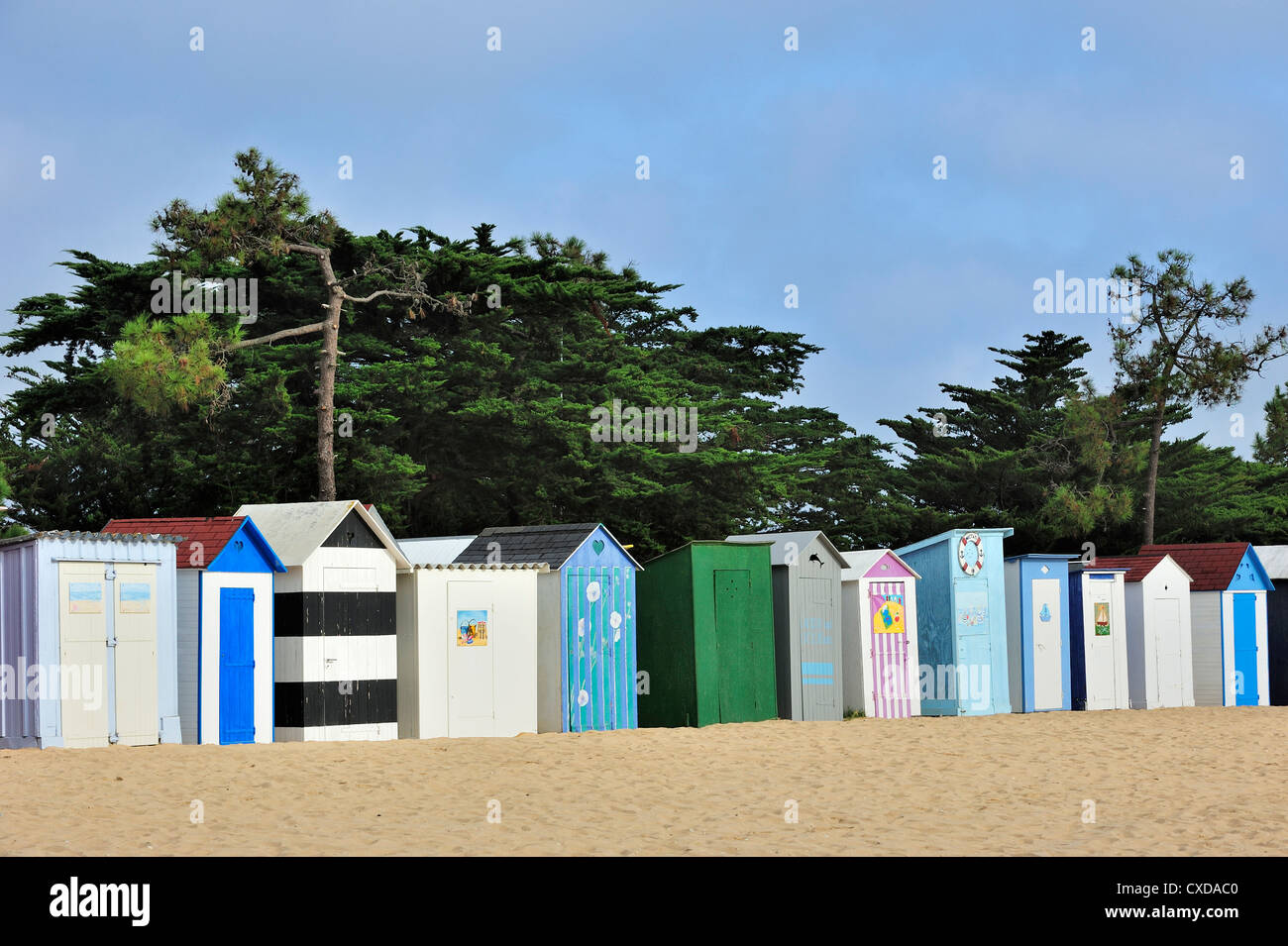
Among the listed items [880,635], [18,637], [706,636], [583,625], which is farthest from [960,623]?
[18,637]

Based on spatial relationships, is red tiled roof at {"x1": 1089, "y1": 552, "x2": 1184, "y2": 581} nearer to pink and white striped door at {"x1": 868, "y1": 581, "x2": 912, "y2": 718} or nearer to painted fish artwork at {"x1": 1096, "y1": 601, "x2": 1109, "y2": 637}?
painted fish artwork at {"x1": 1096, "y1": 601, "x2": 1109, "y2": 637}

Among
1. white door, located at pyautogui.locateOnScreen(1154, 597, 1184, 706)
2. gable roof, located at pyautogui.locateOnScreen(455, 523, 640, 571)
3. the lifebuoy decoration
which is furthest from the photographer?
white door, located at pyautogui.locateOnScreen(1154, 597, 1184, 706)

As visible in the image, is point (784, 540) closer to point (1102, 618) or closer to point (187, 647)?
point (1102, 618)

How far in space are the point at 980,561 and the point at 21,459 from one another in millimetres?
17555

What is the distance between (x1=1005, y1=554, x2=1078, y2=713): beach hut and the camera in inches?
791

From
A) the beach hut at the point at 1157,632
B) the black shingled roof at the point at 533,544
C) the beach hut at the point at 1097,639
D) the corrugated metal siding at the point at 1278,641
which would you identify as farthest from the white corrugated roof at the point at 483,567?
the corrugated metal siding at the point at 1278,641

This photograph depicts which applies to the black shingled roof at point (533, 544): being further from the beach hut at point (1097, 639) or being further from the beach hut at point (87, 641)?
the beach hut at point (1097, 639)

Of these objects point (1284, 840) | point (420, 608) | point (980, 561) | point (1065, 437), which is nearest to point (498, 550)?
point (420, 608)

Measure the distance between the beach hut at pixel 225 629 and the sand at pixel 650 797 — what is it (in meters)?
0.61

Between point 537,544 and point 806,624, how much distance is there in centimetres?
358

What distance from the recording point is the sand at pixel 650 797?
9391 mm

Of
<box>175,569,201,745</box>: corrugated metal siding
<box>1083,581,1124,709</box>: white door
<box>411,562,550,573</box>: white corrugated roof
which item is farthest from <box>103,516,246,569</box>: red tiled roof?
<box>1083,581,1124,709</box>: white door

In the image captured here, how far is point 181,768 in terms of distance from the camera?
11.7m

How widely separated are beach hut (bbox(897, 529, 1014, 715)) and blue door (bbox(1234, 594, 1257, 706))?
18.4ft
